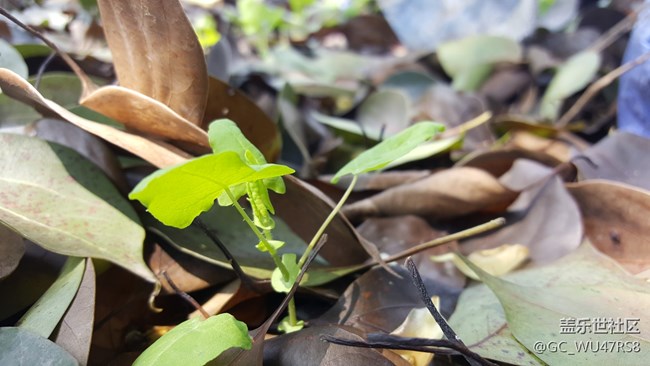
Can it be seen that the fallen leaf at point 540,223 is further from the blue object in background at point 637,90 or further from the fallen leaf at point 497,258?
the blue object in background at point 637,90

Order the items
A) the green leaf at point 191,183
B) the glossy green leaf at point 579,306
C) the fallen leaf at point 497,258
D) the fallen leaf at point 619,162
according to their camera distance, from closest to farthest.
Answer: the green leaf at point 191,183, the glossy green leaf at point 579,306, the fallen leaf at point 497,258, the fallen leaf at point 619,162

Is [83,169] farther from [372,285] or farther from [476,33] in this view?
Result: [476,33]

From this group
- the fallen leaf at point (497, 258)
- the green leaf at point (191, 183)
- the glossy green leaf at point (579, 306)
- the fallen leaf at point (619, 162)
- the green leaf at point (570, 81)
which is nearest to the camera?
the green leaf at point (191, 183)

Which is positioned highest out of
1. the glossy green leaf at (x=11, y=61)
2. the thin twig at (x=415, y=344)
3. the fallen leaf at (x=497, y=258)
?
the glossy green leaf at (x=11, y=61)

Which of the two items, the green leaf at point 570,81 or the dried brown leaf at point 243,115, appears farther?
the green leaf at point 570,81

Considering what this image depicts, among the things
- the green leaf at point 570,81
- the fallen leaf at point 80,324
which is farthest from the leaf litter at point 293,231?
the green leaf at point 570,81

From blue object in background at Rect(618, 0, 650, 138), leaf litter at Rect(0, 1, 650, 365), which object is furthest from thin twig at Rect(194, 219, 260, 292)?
blue object in background at Rect(618, 0, 650, 138)

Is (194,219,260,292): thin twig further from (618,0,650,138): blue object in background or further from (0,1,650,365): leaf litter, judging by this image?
(618,0,650,138): blue object in background
